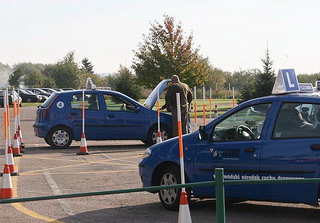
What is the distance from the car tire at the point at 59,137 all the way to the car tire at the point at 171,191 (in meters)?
9.89

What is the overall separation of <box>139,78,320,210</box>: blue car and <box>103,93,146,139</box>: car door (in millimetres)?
9678

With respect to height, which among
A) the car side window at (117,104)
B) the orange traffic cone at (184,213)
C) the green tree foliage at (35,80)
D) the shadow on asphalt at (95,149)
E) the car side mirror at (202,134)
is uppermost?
the green tree foliage at (35,80)

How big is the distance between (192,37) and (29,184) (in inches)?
1503

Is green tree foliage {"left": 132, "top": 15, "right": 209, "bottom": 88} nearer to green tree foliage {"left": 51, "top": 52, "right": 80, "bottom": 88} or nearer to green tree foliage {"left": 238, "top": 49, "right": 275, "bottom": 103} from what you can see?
green tree foliage {"left": 238, "top": 49, "right": 275, "bottom": 103}

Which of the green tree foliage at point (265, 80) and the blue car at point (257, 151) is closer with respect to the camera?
the blue car at point (257, 151)

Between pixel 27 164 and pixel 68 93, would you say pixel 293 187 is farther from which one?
pixel 68 93

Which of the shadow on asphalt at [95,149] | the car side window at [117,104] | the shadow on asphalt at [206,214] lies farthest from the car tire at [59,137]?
the shadow on asphalt at [206,214]

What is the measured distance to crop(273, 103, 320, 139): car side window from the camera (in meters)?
8.65

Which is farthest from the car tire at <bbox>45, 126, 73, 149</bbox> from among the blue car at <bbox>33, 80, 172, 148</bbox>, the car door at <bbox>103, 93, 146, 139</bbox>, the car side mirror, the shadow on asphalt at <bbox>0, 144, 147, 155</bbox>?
the car side mirror

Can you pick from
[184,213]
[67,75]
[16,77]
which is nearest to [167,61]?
[184,213]

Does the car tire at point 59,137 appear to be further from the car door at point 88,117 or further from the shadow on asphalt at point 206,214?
the shadow on asphalt at point 206,214

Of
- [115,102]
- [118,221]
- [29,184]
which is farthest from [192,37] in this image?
[118,221]

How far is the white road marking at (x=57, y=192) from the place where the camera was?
384 inches

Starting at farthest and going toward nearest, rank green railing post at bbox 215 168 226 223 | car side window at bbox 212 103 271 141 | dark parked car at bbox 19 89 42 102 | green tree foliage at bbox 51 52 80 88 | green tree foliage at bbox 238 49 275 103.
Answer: green tree foliage at bbox 51 52 80 88, dark parked car at bbox 19 89 42 102, green tree foliage at bbox 238 49 275 103, car side window at bbox 212 103 271 141, green railing post at bbox 215 168 226 223
